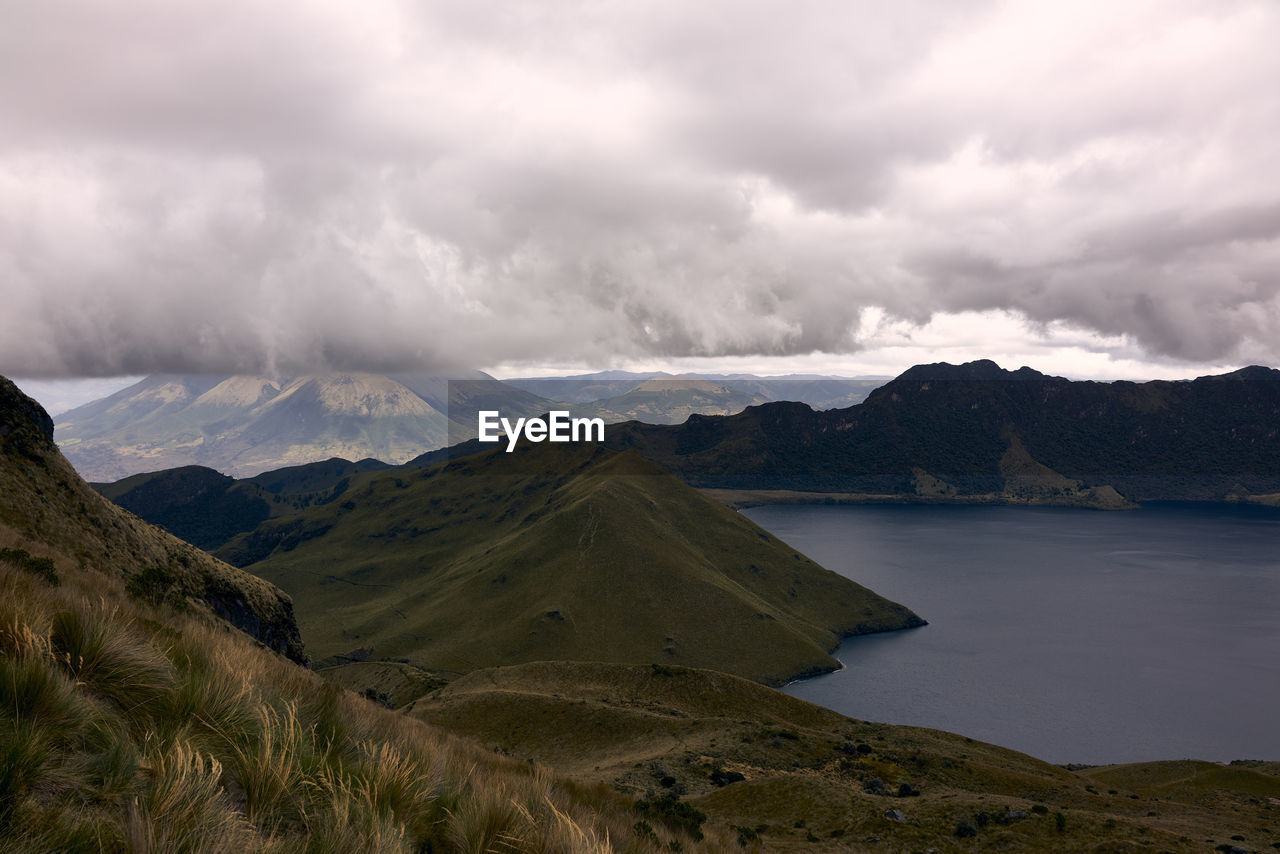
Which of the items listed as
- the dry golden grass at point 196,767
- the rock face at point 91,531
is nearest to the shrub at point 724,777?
the rock face at point 91,531

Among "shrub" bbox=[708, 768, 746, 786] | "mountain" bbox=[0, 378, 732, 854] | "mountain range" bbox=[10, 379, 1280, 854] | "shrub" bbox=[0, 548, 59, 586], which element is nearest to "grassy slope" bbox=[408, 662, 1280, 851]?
"mountain range" bbox=[10, 379, 1280, 854]

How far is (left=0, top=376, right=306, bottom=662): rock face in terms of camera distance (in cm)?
4266

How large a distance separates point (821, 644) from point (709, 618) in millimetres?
38578

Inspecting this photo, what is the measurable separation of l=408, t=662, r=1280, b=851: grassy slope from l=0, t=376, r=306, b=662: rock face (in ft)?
85.6

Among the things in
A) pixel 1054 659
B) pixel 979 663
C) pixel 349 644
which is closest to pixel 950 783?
pixel 979 663

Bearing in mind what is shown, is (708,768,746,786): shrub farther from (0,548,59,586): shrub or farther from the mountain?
(0,548,59,586): shrub

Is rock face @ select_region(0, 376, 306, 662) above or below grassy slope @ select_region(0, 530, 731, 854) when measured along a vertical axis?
below

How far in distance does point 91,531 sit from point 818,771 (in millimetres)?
62432

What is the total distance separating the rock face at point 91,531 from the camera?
42656 mm

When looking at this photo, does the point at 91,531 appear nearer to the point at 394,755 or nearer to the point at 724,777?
the point at 724,777

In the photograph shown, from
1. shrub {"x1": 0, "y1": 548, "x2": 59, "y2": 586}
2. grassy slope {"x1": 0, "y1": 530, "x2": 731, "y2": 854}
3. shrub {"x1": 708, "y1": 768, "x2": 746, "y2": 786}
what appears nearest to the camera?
grassy slope {"x1": 0, "y1": 530, "x2": 731, "y2": 854}

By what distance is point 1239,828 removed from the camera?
5022 centimetres

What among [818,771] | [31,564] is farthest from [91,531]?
[818,771]

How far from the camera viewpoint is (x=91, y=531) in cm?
4872
